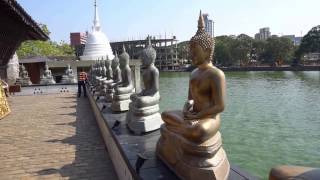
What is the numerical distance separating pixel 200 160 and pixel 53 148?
4928 mm

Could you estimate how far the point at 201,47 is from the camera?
344 centimetres

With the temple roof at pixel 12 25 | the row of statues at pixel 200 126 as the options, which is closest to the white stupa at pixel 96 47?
the temple roof at pixel 12 25

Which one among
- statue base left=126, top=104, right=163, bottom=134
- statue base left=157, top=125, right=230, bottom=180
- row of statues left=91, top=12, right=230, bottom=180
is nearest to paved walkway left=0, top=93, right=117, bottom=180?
statue base left=126, top=104, right=163, bottom=134

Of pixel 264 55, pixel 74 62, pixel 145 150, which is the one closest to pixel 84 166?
pixel 145 150

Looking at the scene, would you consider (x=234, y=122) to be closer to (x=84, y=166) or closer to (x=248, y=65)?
(x=84, y=166)

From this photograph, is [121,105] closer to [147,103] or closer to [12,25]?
[147,103]

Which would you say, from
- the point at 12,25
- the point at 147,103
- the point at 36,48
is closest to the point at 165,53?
the point at 36,48

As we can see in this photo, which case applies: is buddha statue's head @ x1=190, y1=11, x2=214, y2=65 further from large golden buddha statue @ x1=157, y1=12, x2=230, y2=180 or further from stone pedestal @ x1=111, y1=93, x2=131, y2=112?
stone pedestal @ x1=111, y1=93, x2=131, y2=112

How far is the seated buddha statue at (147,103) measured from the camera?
5.84 metres

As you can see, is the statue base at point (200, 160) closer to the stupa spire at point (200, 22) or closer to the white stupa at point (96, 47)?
the stupa spire at point (200, 22)

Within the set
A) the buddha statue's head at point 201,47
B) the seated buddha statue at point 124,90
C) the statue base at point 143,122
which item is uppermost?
the buddha statue's head at point 201,47

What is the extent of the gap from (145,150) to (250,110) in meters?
14.5

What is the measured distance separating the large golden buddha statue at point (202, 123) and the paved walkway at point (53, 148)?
2520 mm

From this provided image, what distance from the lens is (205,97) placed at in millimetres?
3465
